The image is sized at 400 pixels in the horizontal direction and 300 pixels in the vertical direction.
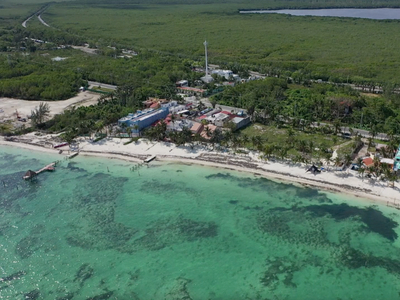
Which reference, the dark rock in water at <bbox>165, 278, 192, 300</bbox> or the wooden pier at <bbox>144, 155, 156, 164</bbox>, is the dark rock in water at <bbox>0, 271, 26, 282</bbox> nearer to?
the dark rock in water at <bbox>165, 278, 192, 300</bbox>

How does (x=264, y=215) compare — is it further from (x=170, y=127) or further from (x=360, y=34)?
(x=360, y=34)

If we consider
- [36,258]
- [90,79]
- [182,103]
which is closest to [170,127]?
[182,103]

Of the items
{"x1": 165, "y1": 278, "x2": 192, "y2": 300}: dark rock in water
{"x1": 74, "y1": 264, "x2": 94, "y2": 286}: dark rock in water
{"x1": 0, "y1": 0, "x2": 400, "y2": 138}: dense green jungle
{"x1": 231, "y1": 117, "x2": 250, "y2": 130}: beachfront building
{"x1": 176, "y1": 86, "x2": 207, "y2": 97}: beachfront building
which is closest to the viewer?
{"x1": 165, "y1": 278, "x2": 192, "y2": 300}: dark rock in water

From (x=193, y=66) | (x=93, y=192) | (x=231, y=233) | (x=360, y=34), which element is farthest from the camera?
(x=360, y=34)

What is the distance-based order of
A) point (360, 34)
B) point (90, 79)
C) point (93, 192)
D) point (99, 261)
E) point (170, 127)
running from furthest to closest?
point (360, 34) → point (90, 79) → point (170, 127) → point (93, 192) → point (99, 261)

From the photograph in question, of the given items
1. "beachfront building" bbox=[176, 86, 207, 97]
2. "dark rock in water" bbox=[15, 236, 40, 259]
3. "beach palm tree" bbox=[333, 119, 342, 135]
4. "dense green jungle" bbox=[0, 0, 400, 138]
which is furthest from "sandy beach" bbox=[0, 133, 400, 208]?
"beachfront building" bbox=[176, 86, 207, 97]

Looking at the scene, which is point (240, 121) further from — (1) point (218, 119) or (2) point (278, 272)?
(2) point (278, 272)

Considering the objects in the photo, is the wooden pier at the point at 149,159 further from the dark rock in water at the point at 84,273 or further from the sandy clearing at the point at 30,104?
the sandy clearing at the point at 30,104
